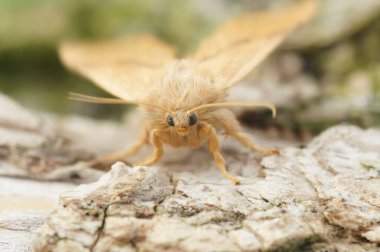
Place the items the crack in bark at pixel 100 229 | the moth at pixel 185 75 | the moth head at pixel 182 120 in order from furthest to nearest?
the moth at pixel 185 75
the moth head at pixel 182 120
the crack in bark at pixel 100 229

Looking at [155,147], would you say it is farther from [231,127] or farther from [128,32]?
[128,32]

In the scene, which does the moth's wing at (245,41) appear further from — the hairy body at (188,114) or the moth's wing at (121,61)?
the moth's wing at (121,61)

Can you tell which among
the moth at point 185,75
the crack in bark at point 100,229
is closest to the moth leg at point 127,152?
the moth at point 185,75

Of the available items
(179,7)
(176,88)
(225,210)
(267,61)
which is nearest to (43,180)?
(176,88)

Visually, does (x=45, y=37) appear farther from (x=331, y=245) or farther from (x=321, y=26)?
(x=331, y=245)

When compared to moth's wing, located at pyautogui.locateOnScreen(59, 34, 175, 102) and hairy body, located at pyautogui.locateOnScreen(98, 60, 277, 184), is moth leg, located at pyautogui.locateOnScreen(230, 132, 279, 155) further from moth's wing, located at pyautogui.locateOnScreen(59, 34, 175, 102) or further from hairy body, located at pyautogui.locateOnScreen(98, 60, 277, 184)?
moth's wing, located at pyautogui.locateOnScreen(59, 34, 175, 102)

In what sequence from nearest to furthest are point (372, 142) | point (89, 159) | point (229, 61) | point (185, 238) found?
point (185, 238) → point (372, 142) → point (89, 159) → point (229, 61)

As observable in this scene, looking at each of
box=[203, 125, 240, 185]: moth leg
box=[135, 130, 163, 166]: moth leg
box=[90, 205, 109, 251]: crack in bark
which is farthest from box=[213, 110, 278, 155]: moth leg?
box=[90, 205, 109, 251]: crack in bark
